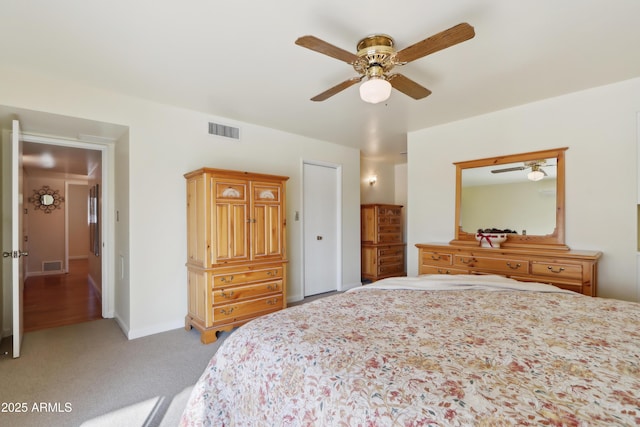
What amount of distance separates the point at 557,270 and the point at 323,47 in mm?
2812

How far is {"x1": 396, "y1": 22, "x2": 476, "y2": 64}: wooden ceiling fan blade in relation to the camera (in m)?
1.53

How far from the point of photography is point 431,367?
1011mm

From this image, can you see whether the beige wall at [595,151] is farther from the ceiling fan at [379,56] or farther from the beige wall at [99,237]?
the beige wall at [99,237]

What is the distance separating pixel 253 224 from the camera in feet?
11.0

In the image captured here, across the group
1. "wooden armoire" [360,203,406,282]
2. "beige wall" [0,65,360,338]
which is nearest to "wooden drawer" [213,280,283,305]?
"beige wall" [0,65,360,338]

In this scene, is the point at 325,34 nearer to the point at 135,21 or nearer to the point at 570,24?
the point at 135,21

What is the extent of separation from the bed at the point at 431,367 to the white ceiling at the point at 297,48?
68.8 inches

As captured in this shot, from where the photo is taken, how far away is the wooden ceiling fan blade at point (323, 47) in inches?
63.3

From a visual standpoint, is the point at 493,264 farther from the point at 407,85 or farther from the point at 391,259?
the point at 391,259

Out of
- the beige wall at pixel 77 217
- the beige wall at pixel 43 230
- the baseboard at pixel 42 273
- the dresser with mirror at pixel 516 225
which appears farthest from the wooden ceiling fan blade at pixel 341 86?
the beige wall at pixel 77 217

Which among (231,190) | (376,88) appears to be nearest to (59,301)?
(231,190)

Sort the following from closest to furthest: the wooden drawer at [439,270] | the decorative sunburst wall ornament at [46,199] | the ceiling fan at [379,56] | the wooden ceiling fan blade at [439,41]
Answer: the wooden ceiling fan blade at [439,41] < the ceiling fan at [379,56] < the wooden drawer at [439,270] < the decorative sunburst wall ornament at [46,199]

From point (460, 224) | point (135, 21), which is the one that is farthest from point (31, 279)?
point (460, 224)

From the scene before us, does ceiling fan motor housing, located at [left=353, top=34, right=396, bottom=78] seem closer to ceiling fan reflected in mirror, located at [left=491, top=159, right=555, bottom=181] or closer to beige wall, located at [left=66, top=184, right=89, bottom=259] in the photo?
ceiling fan reflected in mirror, located at [left=491, top=159, right=555, bottom=181]
